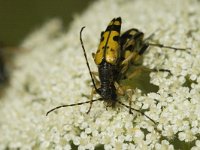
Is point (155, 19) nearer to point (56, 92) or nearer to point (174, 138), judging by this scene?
point (56, 92)

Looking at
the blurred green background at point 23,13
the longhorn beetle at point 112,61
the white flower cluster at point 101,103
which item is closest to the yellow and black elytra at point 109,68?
the longhorn beetle at point 112,61

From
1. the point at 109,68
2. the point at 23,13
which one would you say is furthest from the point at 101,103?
the point at 23,13

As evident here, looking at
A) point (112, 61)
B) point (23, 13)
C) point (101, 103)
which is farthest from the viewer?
point (23, 13)

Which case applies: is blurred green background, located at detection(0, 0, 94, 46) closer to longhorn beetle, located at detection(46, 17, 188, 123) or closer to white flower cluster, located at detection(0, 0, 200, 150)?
white flower cluster, located at detection(0, 0, 200, 150)

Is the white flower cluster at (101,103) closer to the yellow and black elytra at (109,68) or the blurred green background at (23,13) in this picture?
the yellow and black elytra at (109,68)

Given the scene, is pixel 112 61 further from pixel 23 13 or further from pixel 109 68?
pixel 23 13

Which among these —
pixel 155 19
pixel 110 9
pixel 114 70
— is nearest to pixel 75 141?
→ pixel 114 70

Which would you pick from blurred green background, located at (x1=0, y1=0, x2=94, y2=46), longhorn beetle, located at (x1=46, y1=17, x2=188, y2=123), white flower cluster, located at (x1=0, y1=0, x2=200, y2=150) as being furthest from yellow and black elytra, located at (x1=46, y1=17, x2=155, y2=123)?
blurred green background, located at (x1=0, y1=0, x2=94, y2=46)
